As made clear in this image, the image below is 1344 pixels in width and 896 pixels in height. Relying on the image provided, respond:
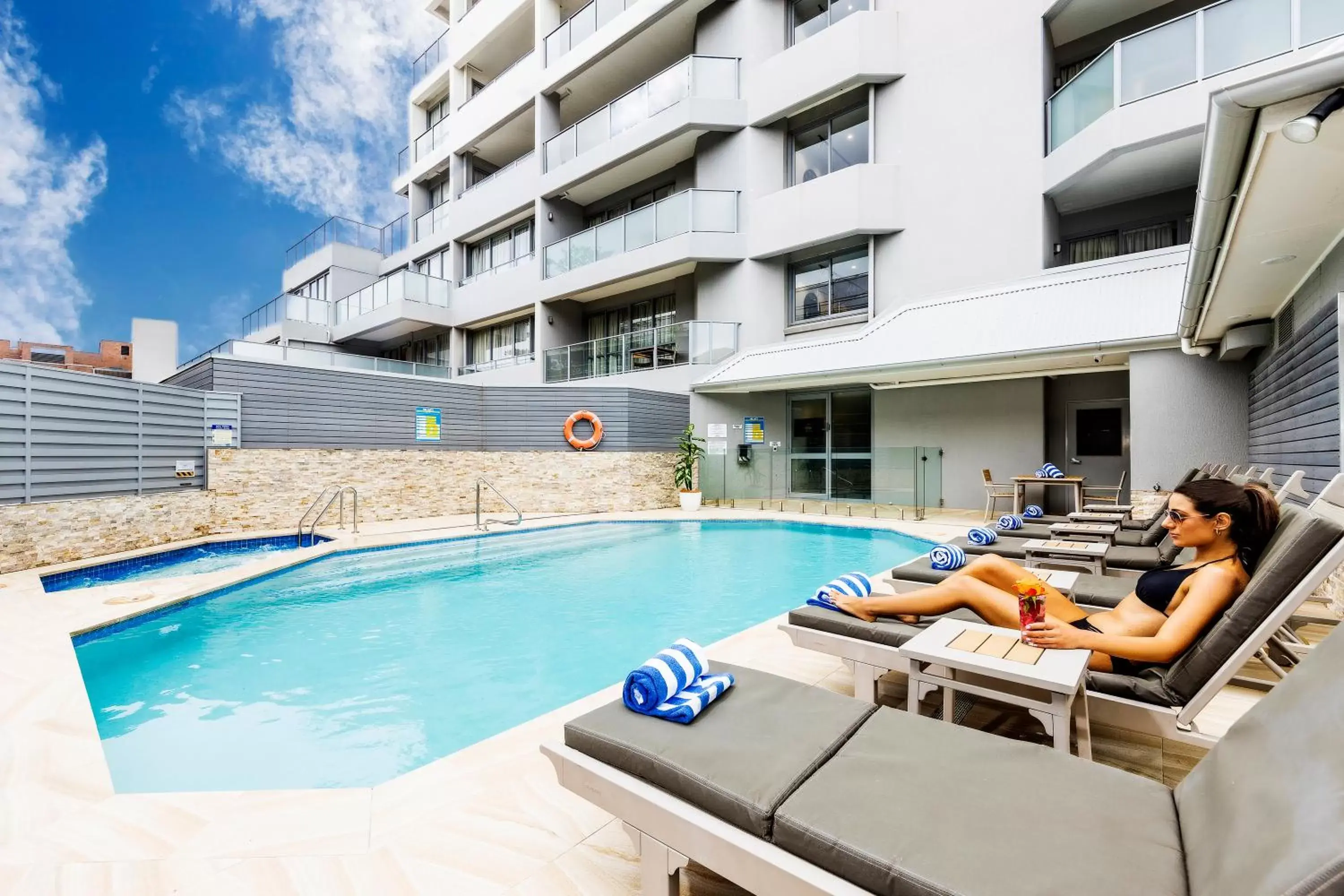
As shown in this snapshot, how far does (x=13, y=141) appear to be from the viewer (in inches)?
1807

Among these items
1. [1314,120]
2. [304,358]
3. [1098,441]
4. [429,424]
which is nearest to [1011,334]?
[1098,441]

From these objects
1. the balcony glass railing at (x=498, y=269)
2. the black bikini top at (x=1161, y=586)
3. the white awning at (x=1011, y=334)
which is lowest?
the black bikini top at (x=1161, y=586)

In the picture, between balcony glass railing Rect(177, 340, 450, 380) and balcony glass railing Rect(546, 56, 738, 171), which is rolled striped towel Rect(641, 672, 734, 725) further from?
balcony glass railing Rect(546, 56, 738, 171)

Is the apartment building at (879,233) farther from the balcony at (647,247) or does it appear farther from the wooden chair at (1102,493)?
the wooden chair at (1102,493)

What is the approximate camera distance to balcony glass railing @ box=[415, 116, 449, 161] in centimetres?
1998

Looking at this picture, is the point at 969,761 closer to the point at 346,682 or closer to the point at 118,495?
the point at 346,682

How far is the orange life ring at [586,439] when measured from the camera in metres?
12.3

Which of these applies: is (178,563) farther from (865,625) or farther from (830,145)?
(830,145)

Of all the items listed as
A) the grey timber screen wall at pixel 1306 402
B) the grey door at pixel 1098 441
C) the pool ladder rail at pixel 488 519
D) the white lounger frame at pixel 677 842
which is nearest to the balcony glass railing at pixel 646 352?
the pool ladder rail at pixel 488 519

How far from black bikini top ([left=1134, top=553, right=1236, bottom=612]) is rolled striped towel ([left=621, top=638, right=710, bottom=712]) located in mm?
2051

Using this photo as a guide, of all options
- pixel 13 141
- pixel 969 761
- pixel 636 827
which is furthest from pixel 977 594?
pixel 13 141

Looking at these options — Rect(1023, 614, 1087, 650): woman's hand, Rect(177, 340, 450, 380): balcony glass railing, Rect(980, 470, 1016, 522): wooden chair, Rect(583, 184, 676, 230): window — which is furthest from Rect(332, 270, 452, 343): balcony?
Rect(1023, 614, 1087, 650): woman's hand

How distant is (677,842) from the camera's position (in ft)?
4.86

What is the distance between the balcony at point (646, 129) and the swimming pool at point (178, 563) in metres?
11.1
